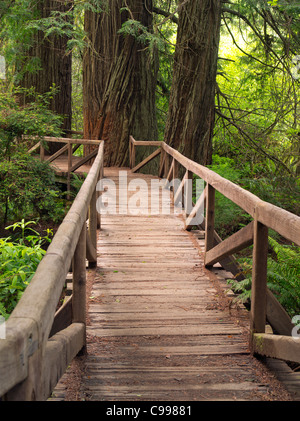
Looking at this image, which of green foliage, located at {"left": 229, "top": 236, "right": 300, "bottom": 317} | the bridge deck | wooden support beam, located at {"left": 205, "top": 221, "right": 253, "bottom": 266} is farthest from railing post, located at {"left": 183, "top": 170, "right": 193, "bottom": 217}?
green foliage, located at {"left": 229, "top": 236, "right": 300, "bottom": 317}

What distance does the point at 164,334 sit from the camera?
385cm

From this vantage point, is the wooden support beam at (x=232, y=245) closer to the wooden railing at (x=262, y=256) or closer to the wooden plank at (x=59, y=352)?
the wooden railing at (x=262, y=256)

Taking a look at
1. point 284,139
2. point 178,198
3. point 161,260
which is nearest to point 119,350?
point 161,260

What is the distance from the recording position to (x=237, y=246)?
13.3ft

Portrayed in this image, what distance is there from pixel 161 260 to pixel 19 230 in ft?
→ 21.4

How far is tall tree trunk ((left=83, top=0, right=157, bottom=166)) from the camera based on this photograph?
14.7m

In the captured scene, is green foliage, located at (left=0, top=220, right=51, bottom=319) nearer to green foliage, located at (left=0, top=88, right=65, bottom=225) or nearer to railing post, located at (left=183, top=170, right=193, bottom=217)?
railing post, located at (left=183, top=170, right=193, bottom=217)

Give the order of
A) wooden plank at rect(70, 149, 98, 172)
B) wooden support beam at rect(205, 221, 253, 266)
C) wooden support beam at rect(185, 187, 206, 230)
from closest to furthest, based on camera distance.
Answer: wooden support beam at rect(205, 221, 253, 266)
wooden support beam at rect(185, 187, 206, 230)
wooden plank at rect(70, 149, 98, 172)

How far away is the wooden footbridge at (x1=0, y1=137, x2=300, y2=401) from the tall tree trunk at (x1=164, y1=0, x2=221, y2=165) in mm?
5006

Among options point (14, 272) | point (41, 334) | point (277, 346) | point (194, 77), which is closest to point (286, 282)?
point (277, 346)

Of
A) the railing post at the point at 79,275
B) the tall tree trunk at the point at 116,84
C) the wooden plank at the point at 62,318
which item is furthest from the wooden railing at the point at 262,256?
the tall tree trunk at the point at 116,84

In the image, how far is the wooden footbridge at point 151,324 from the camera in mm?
1877

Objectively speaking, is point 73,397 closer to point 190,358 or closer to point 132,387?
point 132,387

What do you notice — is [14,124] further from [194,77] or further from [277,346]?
[277,346]
